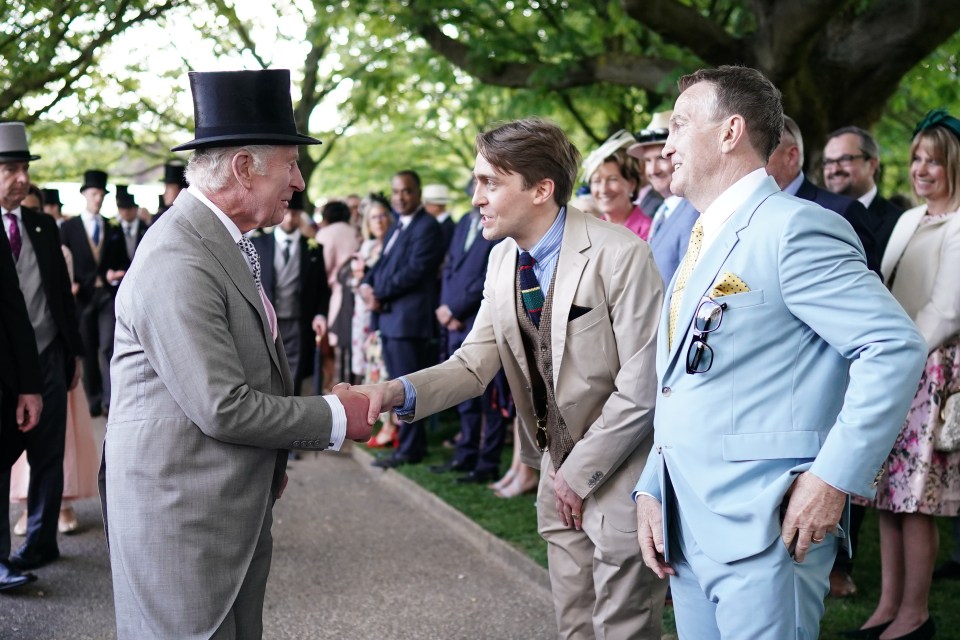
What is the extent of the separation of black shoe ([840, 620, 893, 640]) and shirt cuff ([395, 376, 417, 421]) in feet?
8.41

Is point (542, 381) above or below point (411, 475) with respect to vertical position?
above

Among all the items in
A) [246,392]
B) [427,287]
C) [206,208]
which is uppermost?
[206,208]

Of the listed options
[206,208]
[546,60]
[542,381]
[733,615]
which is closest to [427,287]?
[546,60]

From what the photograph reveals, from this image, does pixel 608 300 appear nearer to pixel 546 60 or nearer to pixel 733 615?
pixel 733 615

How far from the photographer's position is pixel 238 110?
3.05 m

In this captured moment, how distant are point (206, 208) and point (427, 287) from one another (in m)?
6.28

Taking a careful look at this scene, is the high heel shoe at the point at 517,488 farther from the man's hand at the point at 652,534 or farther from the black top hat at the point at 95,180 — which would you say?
the black top hat at the point at 95,180

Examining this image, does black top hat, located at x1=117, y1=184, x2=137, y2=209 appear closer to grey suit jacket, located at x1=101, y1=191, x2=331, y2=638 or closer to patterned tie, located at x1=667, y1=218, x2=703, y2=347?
grey suit jacket, located at x1=101, y1=191, x2=331, y2=638

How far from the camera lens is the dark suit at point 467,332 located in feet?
27.3

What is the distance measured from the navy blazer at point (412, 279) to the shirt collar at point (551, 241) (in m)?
5.46

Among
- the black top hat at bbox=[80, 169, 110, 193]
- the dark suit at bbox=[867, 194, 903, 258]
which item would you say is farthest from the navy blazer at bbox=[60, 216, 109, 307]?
the dark suit at bbox=[867, 194, 903, 258]

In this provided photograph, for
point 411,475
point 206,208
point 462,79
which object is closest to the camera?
point 206,208

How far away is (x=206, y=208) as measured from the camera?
9.84 feet

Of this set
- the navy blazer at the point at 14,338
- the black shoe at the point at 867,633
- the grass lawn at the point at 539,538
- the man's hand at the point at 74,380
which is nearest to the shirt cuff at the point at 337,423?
the grass lawn at the point at 539,538
